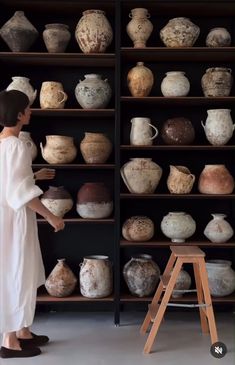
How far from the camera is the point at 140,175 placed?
315cm

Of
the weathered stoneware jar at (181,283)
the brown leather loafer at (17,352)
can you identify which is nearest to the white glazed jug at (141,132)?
the weathered stoneware jar at (181,283)

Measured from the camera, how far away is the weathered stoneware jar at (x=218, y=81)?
3166 mm

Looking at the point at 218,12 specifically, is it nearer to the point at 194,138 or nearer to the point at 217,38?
the point at 217,38

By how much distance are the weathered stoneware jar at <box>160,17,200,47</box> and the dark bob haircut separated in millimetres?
1185

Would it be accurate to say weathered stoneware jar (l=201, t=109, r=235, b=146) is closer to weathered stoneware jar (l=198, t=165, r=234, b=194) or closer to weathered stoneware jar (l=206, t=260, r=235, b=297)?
weathered stoneware jar (l=198, t=165, r=234, b=194)

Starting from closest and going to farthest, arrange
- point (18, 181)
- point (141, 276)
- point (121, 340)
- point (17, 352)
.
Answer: point (18, 181) < point (17, 352) < point (121, 340) < point (141, 276)

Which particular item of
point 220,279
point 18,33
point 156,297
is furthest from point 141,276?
point 18,33

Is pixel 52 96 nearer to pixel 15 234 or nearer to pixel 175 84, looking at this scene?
pixel 175 84

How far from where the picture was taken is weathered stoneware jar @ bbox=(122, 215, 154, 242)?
313 centimetres

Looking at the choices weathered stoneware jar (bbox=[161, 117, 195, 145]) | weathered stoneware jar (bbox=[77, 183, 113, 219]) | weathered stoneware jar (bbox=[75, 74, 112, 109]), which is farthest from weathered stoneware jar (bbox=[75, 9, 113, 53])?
weathered stoneware jar (bbox=[77, 183, 113, 219])

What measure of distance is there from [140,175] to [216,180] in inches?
19.4

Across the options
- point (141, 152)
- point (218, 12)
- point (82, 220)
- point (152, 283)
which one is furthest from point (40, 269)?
point (218, 12)

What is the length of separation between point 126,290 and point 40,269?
2.74 ft

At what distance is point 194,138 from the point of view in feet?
10.9
